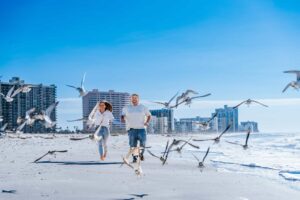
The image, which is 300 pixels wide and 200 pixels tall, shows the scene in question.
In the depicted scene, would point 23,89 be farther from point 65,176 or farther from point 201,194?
point 201,194

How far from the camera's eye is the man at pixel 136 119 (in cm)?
1268

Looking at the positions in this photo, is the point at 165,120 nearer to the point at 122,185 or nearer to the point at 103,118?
the point at 103,118

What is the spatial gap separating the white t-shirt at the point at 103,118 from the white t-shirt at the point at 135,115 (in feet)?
5.48

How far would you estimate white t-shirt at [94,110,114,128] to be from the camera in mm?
14729

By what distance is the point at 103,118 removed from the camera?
48.5 ft

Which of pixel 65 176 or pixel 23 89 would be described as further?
pixel 23 89

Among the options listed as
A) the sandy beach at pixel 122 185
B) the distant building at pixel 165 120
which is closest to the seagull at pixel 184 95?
the sandy beach at pixel 122 185

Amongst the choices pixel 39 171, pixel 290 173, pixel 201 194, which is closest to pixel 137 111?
pixel 39 171

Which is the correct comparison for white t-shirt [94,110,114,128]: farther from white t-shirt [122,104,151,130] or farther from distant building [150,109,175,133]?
distant building [150,109,175,133]

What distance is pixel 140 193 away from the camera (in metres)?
8.41

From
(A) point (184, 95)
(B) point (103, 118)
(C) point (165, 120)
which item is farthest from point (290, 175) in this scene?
(C) point (165, 120)

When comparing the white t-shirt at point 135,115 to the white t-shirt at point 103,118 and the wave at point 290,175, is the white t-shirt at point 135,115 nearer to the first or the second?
the white t-shirt at point 103,118

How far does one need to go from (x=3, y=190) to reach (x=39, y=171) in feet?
10.9

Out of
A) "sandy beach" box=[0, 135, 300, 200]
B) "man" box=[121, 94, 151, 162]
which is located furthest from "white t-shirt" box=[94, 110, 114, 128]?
"sandy beach" box=[0, 135, 300, 200]
